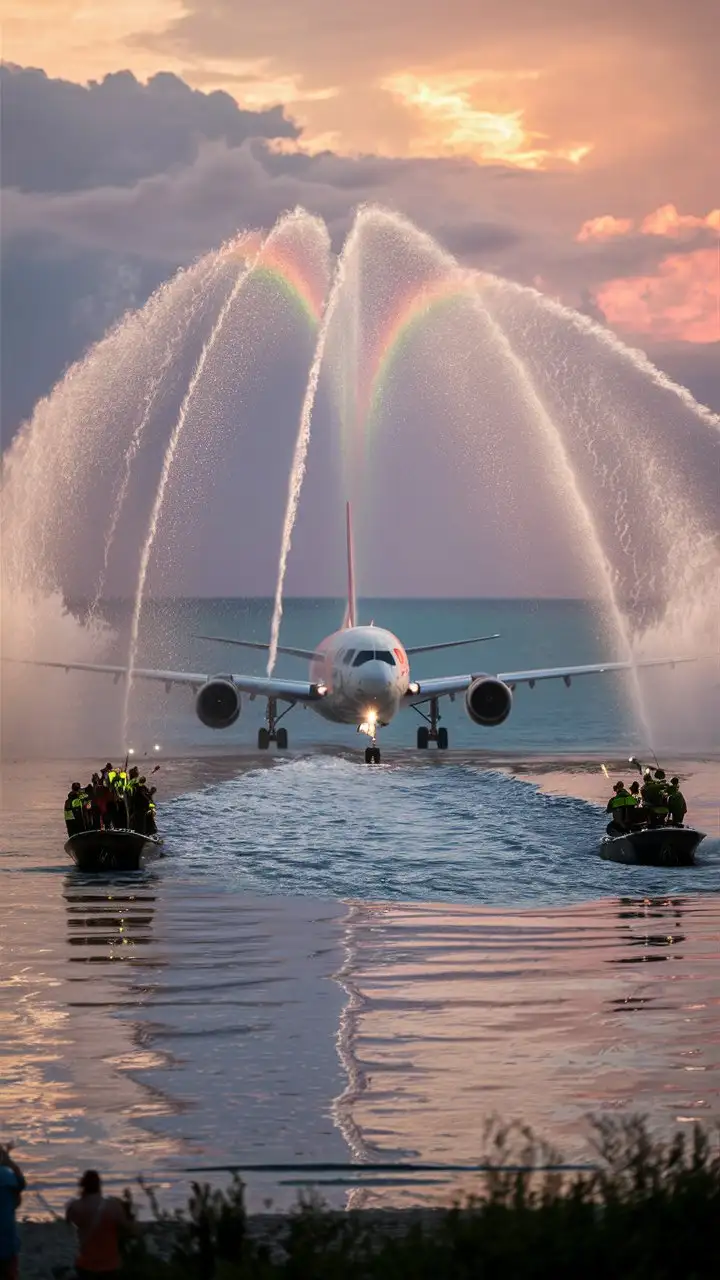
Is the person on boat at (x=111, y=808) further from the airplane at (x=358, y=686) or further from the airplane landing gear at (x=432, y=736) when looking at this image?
the airplane landing gear at (x=432, y=736)

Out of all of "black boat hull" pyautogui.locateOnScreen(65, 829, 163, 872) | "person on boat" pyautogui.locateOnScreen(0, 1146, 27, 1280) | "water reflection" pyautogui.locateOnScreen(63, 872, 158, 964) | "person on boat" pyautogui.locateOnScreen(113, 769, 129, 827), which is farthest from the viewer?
"person on boat" pyautogui.locateOnScreen(113, 769, 129, 827)

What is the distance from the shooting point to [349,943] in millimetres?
28250

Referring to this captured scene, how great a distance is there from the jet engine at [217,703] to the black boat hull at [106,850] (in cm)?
2989

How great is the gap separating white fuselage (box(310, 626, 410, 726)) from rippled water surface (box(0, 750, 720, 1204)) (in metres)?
20.8

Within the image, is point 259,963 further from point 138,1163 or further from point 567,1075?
point 138,1163

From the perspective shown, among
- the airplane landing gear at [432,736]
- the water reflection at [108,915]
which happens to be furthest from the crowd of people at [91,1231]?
the airplane landing gear at [432,736]

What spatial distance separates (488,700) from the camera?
71125mm

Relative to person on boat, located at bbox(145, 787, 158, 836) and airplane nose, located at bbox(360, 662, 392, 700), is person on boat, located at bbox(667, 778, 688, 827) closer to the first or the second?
person on boat, located at bbox(145, 787, 158, 836)

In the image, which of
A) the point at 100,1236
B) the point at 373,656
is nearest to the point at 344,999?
the point at 100,1236

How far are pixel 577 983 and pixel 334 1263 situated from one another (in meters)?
13.6

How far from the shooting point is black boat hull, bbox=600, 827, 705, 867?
37.8 meters

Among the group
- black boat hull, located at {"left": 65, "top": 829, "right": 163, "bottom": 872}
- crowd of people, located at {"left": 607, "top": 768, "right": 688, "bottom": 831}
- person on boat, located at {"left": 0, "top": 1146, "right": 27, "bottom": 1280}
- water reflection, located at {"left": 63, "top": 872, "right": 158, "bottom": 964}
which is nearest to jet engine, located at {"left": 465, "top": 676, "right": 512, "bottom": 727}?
crowd of people, located at {"left": 607, "top": 768, "right": 688, "bottom": 831}

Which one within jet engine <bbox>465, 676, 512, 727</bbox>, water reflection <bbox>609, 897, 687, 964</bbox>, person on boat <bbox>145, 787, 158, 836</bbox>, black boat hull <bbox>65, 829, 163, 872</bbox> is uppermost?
jet engine <bbox>465, 676, 512, 727</bbox>

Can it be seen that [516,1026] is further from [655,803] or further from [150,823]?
[150,823]
